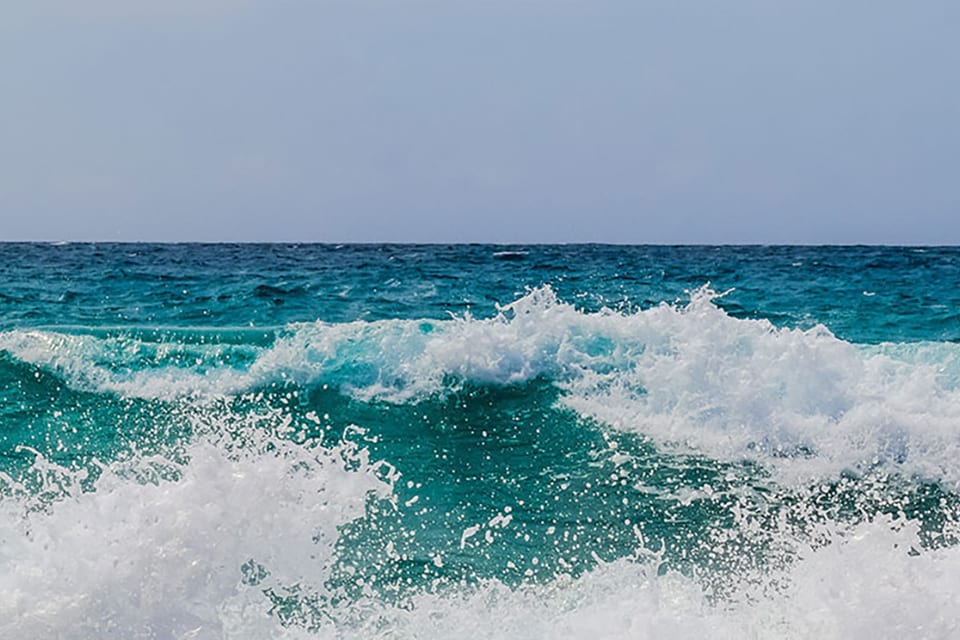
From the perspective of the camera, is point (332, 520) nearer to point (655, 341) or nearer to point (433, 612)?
point (433, 612)

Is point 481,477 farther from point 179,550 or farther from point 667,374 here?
point 179,550

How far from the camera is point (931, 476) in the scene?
22.6 feet

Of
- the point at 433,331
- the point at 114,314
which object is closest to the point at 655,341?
the point at 433,331

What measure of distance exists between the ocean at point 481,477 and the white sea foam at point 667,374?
0.09 feet

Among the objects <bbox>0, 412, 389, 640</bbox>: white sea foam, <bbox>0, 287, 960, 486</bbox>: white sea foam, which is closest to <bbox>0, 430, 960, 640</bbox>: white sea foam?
<bbox>0, 412, 389, 640</bbox>: white sea foam

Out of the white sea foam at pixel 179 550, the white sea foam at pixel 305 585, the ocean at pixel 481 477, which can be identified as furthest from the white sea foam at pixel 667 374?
the white sea foam at pixel 179 550

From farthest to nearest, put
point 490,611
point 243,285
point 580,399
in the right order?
point 243,285
point 580,399
point 490,611

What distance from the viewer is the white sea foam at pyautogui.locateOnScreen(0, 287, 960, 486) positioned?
743 centimetres

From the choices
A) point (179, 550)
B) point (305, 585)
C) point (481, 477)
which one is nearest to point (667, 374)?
point (481, 477)

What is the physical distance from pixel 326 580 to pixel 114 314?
11685mm

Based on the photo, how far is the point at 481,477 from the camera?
7.03 m

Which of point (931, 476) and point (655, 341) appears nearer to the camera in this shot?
point (931, 476)

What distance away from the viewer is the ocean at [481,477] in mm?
4082

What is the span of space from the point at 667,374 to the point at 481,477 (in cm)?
229
